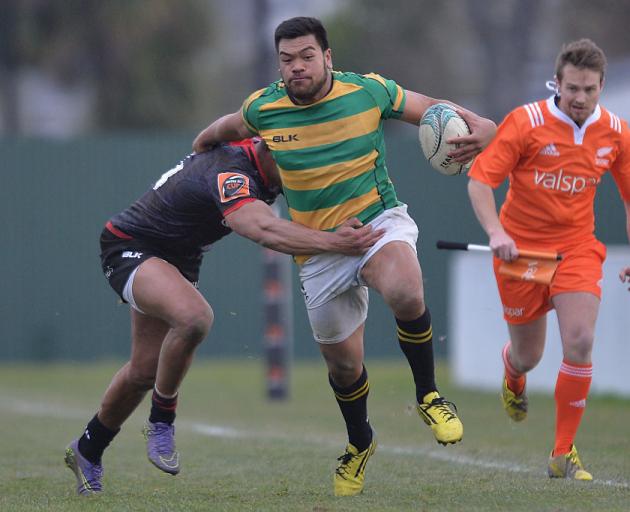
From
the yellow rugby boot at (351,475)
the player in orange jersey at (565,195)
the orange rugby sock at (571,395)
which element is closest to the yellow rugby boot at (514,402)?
the player in orange jersey at (565,195)

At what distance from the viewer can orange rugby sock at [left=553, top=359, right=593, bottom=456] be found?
779 centimetres

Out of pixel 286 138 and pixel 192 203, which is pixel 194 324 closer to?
pixel 192 203

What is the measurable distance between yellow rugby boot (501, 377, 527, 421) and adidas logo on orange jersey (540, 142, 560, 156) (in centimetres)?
187

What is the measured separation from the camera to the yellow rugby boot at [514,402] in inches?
364

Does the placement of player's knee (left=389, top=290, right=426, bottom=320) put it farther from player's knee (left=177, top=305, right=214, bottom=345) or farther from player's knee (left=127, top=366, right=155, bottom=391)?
player's knee (left=127, top=366, right=155, bottom=391)

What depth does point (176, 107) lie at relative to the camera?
34812 millimetres

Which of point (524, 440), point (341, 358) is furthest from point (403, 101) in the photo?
point (524, 440)

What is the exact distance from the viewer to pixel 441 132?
7070 mm

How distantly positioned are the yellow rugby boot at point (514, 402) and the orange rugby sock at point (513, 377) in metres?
0.03

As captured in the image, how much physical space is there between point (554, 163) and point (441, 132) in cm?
121

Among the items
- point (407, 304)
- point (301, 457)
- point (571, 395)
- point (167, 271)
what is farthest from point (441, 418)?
point (301, 457)

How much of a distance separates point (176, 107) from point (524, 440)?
1004 inches

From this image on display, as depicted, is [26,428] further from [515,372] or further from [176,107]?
[176,107]

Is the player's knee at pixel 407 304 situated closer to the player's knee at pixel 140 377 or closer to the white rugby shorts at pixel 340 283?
the white rugby shorts at pixel 340 283
